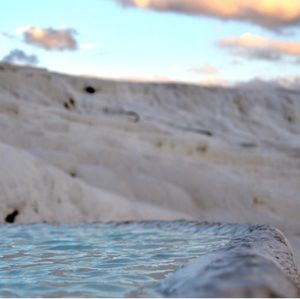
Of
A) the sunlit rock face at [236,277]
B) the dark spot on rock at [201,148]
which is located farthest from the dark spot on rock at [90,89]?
the sunlit rock face at [236,277]

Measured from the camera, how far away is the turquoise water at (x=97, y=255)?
2.87m

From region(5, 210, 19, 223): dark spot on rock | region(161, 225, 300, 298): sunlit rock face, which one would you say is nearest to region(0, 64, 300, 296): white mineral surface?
region(5, 210, 19, 223): dark spot on rock

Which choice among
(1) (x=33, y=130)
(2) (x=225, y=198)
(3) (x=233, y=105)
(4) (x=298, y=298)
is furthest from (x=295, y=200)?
(3) (x=233, y=105)

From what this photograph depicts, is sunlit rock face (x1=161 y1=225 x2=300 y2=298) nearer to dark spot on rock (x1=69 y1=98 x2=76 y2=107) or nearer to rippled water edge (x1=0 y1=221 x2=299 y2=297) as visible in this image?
rippled water edge (x1=0 y1=221 x2=299 y2=297)

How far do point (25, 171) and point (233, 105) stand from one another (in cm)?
1815

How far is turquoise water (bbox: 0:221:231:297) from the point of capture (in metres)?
2.87

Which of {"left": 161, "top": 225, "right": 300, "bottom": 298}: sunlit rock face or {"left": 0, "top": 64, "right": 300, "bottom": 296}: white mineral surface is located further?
{"left": 0, "top": 64, "right": 300, "bottom": 296}: white mineral surface

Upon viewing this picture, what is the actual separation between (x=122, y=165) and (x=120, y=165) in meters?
0.04

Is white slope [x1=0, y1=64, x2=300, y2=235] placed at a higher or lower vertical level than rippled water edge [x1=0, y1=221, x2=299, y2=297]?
lower

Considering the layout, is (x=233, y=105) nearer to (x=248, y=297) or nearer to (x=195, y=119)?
(x=195, y=119)

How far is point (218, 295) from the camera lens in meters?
1.97

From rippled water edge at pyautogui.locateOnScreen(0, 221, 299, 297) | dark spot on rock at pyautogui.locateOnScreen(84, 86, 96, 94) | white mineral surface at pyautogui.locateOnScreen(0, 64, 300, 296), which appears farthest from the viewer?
dark spot on rock at pyautogui.locateOnScreen(84, 86, 96, 94)

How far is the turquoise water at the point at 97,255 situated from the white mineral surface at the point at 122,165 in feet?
4.16

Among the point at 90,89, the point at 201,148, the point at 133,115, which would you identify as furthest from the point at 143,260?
the point at 90,89
